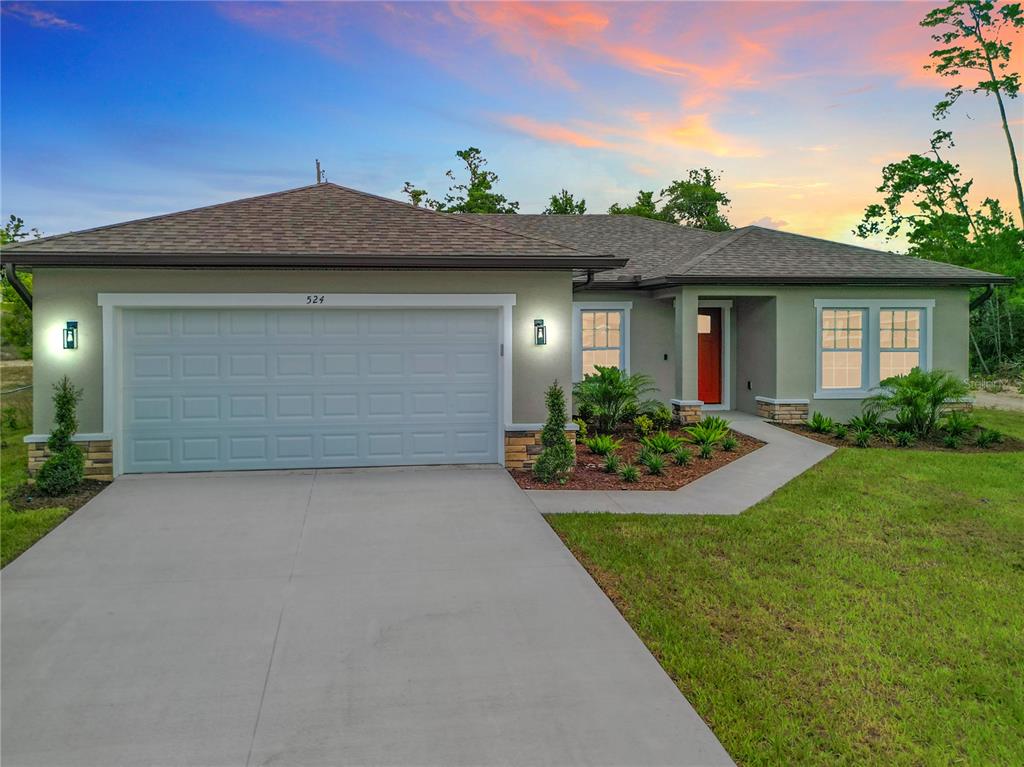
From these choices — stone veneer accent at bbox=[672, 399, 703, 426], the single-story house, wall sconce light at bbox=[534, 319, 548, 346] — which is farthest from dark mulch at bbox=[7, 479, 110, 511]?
stone veneer accent at bbox=[672, 399, 703, 426]

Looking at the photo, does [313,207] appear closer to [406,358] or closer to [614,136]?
[406,358]

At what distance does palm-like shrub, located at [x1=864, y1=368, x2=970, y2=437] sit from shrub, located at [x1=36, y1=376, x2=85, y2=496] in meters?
13.1

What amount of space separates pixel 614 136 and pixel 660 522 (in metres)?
14.3

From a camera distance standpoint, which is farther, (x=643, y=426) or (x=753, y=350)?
(x=753, y=350)

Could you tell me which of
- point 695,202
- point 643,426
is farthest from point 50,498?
point 695,202

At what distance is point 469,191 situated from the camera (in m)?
29.4

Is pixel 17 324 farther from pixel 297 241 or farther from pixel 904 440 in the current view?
pixel 904 440

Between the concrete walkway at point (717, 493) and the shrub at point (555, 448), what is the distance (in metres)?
0.48

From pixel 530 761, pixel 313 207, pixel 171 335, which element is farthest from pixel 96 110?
pixel 530 761

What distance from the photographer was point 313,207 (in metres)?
10.6

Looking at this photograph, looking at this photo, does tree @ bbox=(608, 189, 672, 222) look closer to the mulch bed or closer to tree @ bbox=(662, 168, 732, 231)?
tree @ bbox=(662, 168, 732, 231)

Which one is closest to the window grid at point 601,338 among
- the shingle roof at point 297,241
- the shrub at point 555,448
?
the shingle roof at point 297,241

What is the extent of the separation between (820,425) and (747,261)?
144 inches

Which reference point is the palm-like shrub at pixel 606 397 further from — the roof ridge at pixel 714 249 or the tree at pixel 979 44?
the tree at pixel 979 44
